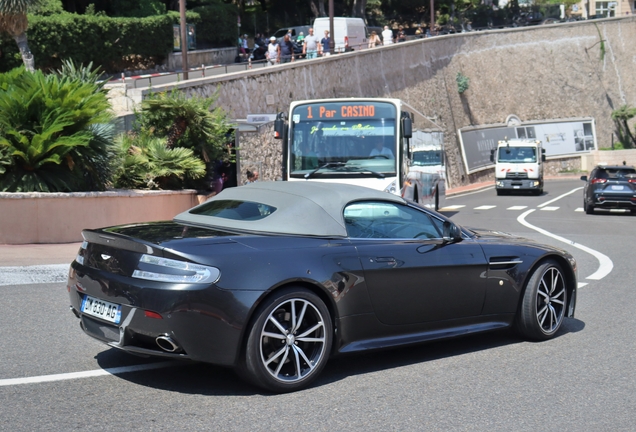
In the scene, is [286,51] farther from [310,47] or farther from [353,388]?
[353,388]

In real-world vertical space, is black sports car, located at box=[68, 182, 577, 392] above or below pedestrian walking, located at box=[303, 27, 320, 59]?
below

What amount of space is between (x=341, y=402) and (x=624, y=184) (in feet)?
77.6

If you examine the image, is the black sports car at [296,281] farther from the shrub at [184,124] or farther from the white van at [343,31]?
the white van at [343,31]

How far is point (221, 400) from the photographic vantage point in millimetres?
5410

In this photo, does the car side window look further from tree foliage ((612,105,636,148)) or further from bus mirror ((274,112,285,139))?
tree foliage ((612,105,636,148))

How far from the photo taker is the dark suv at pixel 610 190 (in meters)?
26.5

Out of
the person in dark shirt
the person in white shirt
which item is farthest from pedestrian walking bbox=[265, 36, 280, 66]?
the person in white shirt

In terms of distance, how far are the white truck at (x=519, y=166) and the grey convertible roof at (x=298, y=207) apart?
3510 centimetres

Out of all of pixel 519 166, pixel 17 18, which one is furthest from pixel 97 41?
pixel 519 166

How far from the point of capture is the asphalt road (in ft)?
16.4

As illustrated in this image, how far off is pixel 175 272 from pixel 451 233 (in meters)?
2.45

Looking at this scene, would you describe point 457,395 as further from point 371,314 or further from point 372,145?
point 372,145

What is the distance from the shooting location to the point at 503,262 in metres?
7.03

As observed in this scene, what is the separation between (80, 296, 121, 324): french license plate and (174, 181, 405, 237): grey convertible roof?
3.46ft
